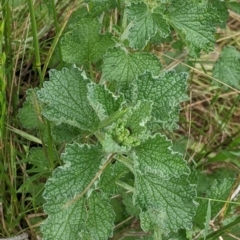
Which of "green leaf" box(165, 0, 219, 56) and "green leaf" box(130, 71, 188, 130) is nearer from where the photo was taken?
"green leaf" box(130, 71, 188, 130)

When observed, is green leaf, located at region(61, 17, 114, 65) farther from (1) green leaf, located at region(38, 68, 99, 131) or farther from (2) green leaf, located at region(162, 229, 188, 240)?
(2) green leaf, located at region(162, 229, 188, 240)

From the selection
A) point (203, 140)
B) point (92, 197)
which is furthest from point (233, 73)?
point (92, 197)

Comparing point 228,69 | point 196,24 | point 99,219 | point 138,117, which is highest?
point 196,24

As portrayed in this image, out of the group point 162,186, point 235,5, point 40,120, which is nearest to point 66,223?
point 162,186

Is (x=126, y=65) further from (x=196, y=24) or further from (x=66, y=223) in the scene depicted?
(x=66, y=223)

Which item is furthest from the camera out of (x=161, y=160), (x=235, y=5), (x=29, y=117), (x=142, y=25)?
(x=235, y=5)

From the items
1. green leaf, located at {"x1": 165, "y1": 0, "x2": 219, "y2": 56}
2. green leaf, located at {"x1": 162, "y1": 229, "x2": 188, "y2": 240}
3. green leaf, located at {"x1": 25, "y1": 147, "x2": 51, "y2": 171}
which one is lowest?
green leaf, located at {"x1": 162, "y1": 229, "x2": 188, "y2": 240}

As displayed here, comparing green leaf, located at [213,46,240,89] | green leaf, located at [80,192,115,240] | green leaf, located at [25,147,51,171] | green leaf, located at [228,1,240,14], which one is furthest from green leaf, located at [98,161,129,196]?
green leaf, located at [228,1,240,14]
